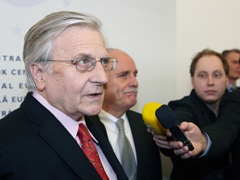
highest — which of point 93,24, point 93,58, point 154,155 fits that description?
point 93,24

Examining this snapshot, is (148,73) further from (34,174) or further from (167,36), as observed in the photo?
(34,174)

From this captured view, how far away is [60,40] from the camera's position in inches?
39.1

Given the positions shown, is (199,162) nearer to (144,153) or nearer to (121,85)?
(144,153)

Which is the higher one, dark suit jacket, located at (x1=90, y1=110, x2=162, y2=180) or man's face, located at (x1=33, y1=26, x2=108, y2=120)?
man's face, located at (x1=33, y1=26, x2=108, y2=120)

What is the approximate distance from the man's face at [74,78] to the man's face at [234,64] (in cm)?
209

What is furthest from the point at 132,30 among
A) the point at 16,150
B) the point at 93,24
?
the point at 16,150

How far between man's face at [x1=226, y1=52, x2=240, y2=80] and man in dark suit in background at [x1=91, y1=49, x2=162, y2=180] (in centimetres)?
137

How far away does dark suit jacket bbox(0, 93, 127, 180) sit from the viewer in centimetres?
85

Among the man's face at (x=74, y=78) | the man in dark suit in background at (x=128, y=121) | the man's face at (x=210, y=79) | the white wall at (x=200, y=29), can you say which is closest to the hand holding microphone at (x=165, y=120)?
the man's face at (x=74, y=78)

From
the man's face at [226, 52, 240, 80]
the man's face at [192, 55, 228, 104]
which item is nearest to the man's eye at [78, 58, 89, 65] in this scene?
the man's face at [192, 55, 228, 104]

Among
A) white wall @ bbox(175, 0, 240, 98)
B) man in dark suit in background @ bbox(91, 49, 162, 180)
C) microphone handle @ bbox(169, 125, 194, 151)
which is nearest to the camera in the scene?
microphone handle @ bbox(169, 125, 194, 151)

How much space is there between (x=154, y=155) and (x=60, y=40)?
1.04 meters

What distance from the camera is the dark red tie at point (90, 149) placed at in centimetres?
105

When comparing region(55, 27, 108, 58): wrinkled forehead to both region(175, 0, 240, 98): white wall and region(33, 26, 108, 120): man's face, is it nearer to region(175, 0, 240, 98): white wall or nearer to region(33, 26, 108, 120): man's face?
region(33, 26, 108, 120): man's face
